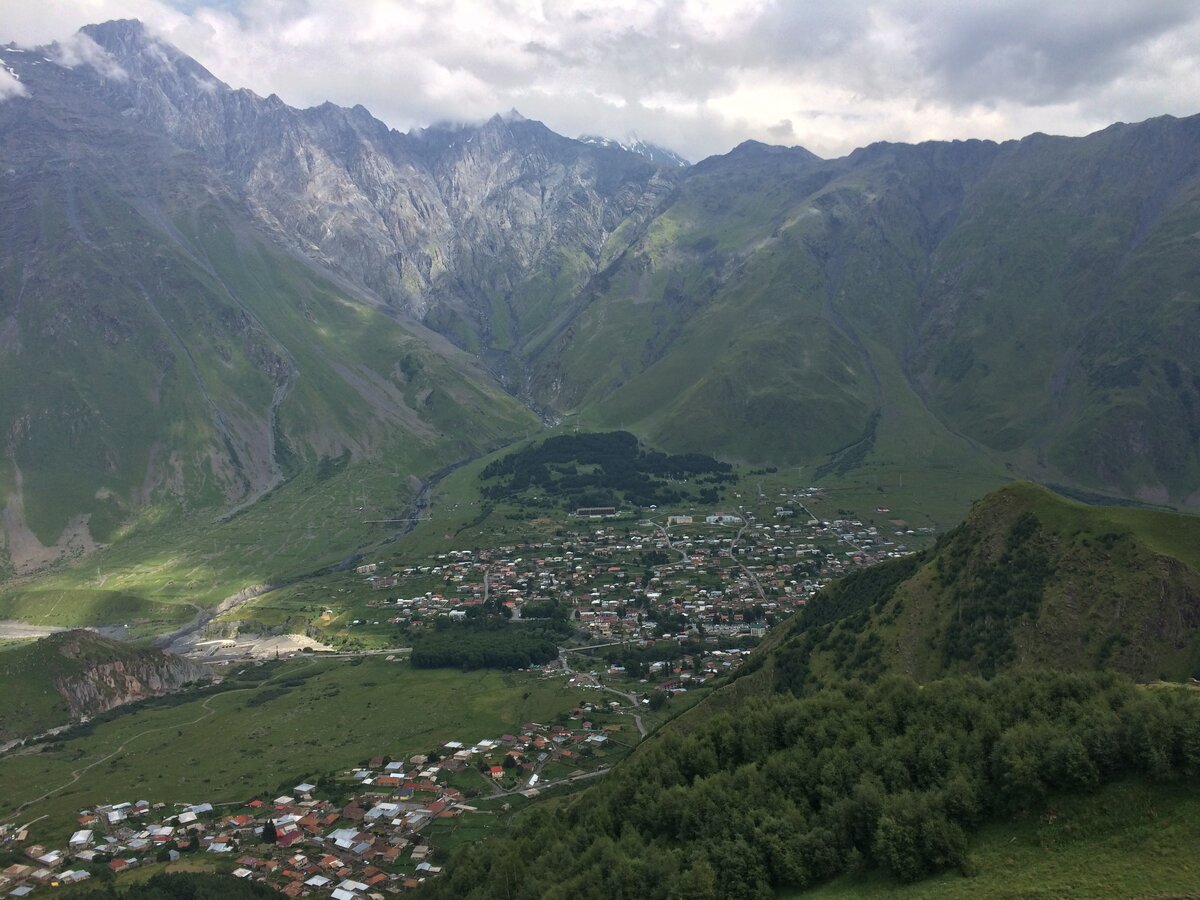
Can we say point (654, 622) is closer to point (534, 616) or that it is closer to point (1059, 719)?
point (534, 616)

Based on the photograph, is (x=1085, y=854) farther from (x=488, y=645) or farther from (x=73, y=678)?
(x=73, y=678)

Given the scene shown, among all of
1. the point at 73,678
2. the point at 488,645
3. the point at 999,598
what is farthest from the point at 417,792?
the point at 73,678

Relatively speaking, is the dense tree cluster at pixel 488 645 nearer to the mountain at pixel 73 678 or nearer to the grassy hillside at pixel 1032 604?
the mountain at pixel 73 678

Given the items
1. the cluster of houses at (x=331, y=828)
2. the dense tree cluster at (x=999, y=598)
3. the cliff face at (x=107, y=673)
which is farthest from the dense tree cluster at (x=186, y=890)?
the cliff face at (x=107, y=673)

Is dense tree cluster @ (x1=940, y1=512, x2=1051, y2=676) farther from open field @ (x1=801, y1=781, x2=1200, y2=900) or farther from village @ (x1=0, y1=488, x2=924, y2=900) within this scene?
village @ (x1=0, y1=488, x2=924, y2=900)

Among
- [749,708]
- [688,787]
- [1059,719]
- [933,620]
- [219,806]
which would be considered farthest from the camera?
[219,806]

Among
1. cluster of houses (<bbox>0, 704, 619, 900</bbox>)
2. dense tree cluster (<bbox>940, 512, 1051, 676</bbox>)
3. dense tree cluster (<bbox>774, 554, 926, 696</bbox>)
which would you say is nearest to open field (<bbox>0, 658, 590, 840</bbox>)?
cluster of houses (<bbox>0, 704, 619, 900</bbox>)

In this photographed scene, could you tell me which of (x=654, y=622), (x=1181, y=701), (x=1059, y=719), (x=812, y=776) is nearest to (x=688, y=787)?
(x=812, y=776)
